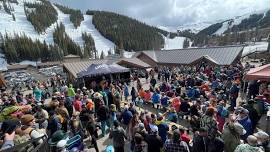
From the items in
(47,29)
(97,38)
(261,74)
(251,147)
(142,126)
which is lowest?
(142,126)

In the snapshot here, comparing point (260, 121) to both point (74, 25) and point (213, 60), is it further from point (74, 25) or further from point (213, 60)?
point (74, 25)

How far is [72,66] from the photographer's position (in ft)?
83.3

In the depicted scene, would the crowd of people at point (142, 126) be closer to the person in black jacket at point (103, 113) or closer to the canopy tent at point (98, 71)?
the person in black jacket at point (103, 113)

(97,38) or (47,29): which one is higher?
(47,29)

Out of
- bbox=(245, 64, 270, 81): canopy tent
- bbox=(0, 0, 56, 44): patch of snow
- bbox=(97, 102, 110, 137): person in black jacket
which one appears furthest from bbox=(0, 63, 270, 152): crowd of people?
bbox=(0, 0, 56, 44): patch of snow

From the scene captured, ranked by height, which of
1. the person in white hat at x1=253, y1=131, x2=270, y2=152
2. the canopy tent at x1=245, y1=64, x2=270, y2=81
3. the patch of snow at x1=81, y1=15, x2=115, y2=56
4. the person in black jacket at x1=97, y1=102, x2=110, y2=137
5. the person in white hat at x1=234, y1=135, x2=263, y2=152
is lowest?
the person in black jacket at x1=97, y1=102, x2=110, y2=137

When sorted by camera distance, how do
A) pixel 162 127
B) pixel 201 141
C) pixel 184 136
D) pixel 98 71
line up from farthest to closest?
pixel 98 71
pixel 162 127
pixel 184 136
pixel 201 141

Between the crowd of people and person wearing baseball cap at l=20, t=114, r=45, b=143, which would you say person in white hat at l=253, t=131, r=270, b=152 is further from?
person wearing baseball cap at l=20, t=114, r=45, b=143

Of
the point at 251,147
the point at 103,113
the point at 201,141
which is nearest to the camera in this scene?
the point at 251,147

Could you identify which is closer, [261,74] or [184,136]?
[184,136]

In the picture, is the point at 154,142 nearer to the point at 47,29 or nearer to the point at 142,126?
the point at 142,126

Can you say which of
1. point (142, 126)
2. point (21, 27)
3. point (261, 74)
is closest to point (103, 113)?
point (142, 126)

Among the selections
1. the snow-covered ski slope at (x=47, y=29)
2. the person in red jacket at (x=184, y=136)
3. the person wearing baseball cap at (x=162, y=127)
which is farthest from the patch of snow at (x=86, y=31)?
the person in red jacket at (x=184, y=136)

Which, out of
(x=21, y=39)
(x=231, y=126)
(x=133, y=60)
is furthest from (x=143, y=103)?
(x=21, y=39)
